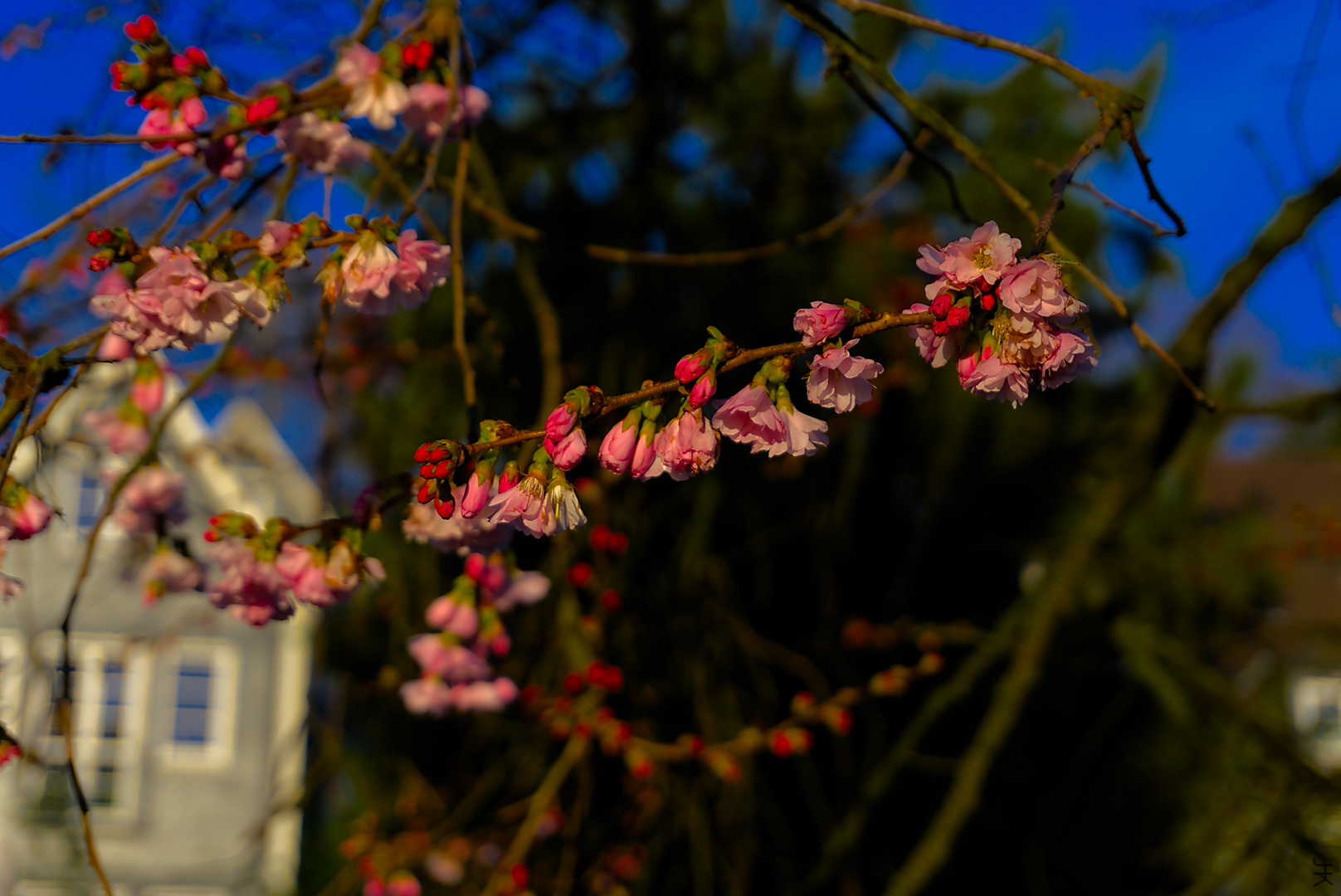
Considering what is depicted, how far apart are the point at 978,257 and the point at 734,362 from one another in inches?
10.6

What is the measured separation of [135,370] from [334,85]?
2.51 feet

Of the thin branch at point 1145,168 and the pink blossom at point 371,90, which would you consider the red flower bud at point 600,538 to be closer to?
the pink blossom at point 371,90

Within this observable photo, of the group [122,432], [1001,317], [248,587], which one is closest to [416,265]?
[248,587]

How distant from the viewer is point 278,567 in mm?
1462

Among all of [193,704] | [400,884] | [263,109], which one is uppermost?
[263,109]

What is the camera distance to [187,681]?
9.79 meters

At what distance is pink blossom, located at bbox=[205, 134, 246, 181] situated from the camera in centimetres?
142

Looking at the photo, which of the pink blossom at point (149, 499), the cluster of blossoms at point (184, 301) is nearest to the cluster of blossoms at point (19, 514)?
the cluster of blossoms at point (184, 301)

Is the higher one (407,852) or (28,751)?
(28,751)

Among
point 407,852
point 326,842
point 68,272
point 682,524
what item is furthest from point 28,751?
point 326,842

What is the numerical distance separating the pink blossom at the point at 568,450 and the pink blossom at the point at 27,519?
0.81 metres

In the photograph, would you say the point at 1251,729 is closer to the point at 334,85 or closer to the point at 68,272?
the point at 334,85

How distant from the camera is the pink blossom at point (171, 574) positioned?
5.90 ft

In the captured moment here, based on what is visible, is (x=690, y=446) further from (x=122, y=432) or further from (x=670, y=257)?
(x=122, y=432)
